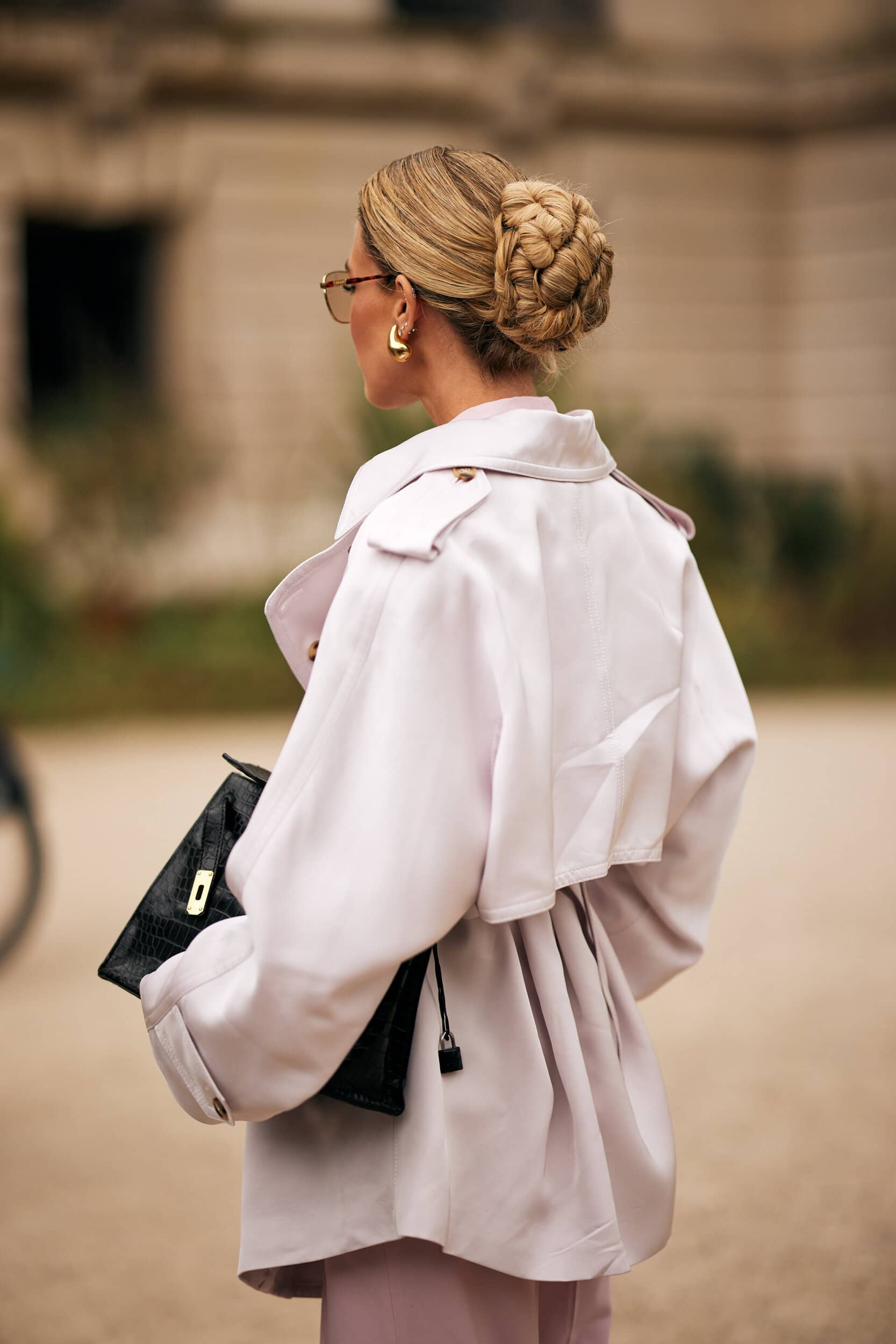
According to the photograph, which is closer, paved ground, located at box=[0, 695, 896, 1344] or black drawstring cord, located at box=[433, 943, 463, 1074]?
black drawstring cord, located at box=[433, 943, 463, 1074]

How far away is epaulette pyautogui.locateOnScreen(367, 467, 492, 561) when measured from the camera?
1.45m

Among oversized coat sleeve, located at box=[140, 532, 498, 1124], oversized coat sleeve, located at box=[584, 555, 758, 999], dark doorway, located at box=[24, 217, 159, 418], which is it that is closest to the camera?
oversized coat sleeve, located at box=[140, 532, 498, 1124]

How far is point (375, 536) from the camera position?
1.48 m

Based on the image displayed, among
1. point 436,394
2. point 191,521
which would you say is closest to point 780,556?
point 191,521

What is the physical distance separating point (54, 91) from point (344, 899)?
1572 centimetres

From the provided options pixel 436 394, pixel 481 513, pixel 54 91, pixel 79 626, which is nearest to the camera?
pixel 481 513

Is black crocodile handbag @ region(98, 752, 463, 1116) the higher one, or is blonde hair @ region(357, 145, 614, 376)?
blonde hair @ region(357, 145, 614, 376)

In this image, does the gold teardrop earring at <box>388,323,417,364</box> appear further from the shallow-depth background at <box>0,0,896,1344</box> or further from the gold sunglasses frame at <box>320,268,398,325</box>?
the shallow-depth background at <box>0,0,896,1344</box>

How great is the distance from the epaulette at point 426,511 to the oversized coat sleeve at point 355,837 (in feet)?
0.06

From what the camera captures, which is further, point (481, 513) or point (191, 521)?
point (191, 521)

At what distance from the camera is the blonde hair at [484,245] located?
5.06 feet

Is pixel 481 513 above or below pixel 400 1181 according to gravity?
above

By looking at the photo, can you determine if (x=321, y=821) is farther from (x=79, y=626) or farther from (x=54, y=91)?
(x=54, y=91)

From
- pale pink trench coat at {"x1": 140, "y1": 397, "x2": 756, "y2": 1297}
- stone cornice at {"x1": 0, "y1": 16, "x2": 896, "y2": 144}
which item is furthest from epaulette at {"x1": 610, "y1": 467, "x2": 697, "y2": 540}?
stone cornice at {"x1": 0, "y1": 16, "x2": 896, "y2": 144}
